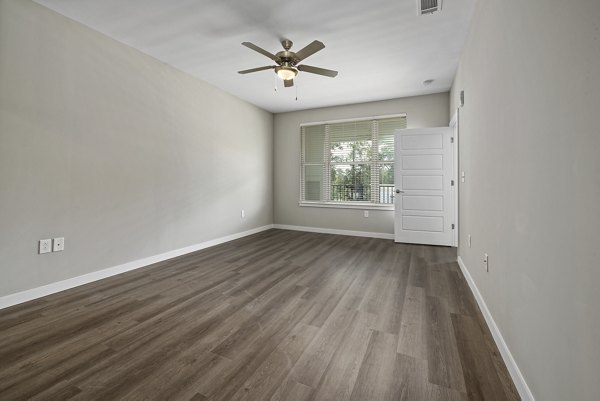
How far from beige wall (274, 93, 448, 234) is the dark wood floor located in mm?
2275

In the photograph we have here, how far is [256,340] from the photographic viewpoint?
1.77 m

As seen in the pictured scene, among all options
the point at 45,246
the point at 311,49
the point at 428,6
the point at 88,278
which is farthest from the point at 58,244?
the point at 428,6

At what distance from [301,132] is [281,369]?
5.12 metres

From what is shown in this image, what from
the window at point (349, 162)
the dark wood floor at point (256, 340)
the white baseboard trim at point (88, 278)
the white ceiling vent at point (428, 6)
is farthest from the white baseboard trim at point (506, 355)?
the white baseboard trim at point (88, 278)

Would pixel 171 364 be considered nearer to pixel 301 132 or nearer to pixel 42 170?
pixel 42 170

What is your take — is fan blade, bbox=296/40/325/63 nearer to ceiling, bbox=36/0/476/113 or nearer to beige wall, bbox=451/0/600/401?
ceiling, bbox=36/0/476/113

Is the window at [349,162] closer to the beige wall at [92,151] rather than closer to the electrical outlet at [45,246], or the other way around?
the beige wall at [92,151]

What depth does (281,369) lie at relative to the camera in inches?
58.4

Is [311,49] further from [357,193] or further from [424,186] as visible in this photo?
[357,193]

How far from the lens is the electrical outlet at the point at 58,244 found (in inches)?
100

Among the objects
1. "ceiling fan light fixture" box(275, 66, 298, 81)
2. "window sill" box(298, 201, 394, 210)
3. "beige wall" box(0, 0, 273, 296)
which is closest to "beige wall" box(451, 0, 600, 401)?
"ceiling fan light fixture" box(275, 66, 298, 81)

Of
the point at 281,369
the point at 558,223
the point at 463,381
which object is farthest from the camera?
the point at 281,369

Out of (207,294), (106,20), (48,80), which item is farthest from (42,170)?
(207,294)

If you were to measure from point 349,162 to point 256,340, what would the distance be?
4333 mm
